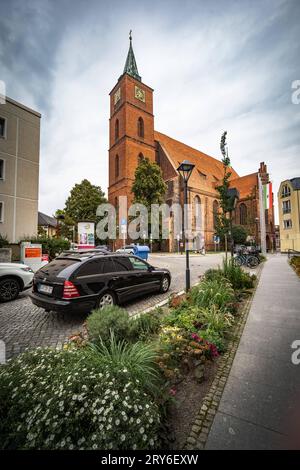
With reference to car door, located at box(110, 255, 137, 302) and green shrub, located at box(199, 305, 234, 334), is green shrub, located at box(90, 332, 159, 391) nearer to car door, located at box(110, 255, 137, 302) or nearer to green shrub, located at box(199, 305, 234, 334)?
green shrub, located at box(199, 305, 234, 334)

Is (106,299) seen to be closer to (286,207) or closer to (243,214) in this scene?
(286,207)

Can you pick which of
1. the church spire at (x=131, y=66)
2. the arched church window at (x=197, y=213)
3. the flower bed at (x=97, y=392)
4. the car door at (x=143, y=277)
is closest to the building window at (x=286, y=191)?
the arched church window at (x=197, y=213)

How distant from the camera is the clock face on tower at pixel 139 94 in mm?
35219

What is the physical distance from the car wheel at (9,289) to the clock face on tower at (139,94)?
1486 inches

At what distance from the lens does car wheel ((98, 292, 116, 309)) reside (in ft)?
15.8

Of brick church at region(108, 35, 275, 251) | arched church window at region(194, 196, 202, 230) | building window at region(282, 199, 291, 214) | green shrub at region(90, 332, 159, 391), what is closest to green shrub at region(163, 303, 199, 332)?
green shrub at region(90, 332, 159, 391)

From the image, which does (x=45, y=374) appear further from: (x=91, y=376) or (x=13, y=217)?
(x=13, y=217)

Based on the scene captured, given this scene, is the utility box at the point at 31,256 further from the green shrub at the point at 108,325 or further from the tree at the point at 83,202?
the tree at the point at 83,202

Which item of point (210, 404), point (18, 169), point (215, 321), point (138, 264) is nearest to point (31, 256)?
point (138, 264)

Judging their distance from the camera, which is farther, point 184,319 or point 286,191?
point 286,191

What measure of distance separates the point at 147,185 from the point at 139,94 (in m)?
17.2

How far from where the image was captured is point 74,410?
152 centimetres
